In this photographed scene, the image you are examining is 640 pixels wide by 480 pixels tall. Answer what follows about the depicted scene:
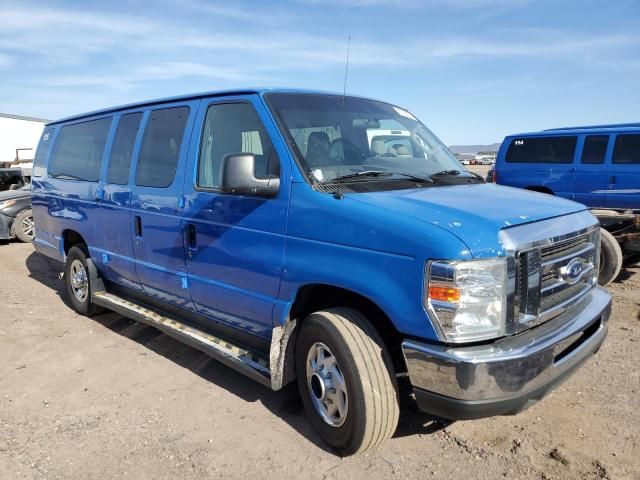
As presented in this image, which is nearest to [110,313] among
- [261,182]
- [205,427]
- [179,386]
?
[179,386]

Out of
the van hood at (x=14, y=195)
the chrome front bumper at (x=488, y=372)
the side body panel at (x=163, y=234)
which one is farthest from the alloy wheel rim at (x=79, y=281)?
the van hood at (x=14, y=195)

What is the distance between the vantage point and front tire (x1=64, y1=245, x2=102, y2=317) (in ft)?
17.7

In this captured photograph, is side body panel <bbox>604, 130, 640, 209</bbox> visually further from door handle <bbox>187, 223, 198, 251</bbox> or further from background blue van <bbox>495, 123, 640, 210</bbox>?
door handle <bbox>187, 223, 198, 251</bbox>

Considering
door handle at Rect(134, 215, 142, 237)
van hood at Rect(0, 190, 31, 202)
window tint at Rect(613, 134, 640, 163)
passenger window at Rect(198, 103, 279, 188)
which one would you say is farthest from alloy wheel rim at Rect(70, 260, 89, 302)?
window tint at Rect(613, 134, 640, 163)

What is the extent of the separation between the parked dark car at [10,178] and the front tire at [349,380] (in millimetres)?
15390

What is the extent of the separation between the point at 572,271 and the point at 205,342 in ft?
8.05

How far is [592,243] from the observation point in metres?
3.15

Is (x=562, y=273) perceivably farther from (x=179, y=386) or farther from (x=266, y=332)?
(x=179, y=386)

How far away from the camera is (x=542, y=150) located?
396 inches

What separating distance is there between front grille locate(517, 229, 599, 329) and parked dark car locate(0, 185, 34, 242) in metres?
10.8

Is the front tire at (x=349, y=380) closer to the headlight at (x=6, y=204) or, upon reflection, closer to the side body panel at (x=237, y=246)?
the side body panel at (x=237, y=246)

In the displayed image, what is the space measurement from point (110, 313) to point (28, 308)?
104 centimetres

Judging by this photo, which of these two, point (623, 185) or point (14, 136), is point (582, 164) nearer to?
point (623, 185)

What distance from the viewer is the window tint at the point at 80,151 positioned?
507 cm
